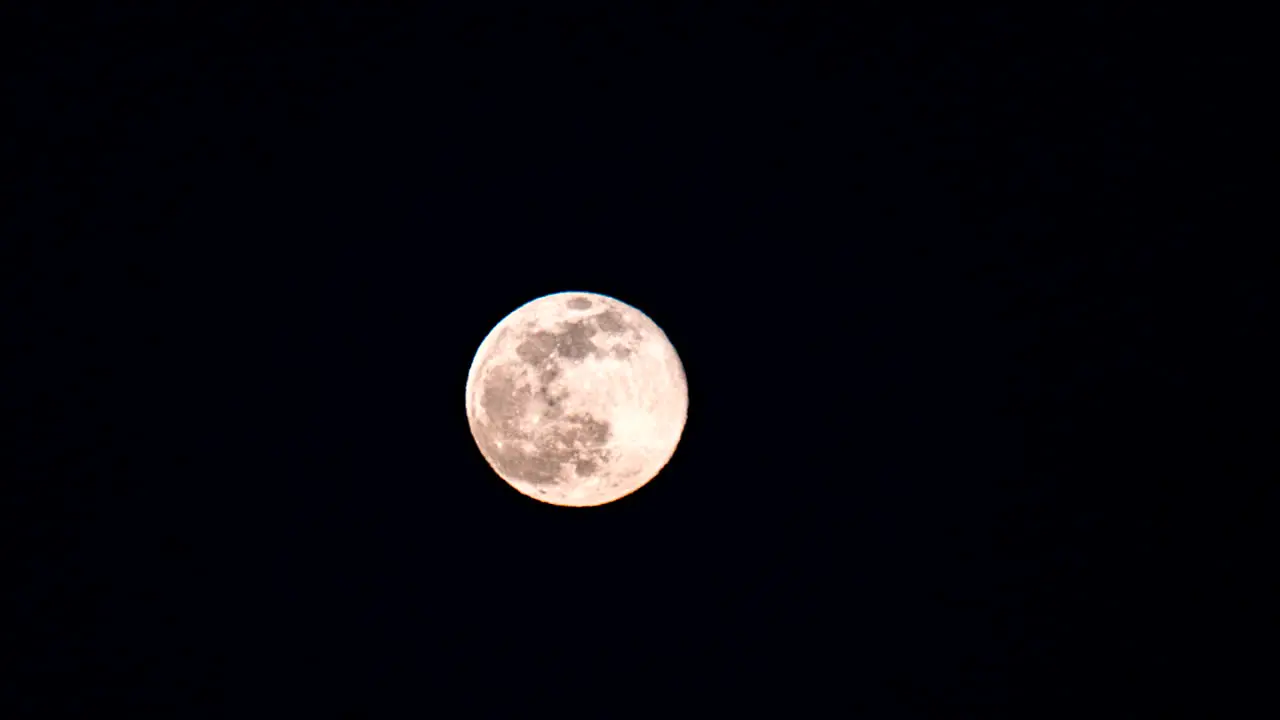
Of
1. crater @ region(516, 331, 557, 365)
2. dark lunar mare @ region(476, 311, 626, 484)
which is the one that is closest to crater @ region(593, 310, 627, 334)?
dark lunar mare @ region(476, 311, 626, 484)

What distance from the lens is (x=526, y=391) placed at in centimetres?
523

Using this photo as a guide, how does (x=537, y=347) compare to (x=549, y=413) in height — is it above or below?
above

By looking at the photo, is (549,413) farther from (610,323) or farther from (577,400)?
(610,323)

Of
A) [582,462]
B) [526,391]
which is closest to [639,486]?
[582,462]

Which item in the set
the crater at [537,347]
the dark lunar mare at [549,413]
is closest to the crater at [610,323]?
the dark lunar mare at [549,413]

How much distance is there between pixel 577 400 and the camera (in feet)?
17.0

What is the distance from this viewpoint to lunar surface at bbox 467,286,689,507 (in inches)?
204

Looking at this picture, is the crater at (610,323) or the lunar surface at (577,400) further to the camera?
the crater at (610,323)

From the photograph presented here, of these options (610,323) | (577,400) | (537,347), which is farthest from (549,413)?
(610,323)

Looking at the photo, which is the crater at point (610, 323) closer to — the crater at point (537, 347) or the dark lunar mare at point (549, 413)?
the dark lunar mare at point (549, 413)

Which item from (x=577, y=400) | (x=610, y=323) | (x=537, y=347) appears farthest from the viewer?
(x=610, y=323)

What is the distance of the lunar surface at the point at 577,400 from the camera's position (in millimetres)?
5191

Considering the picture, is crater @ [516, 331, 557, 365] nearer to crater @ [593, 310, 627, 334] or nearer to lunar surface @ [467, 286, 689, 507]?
lunar surface @ [467, 286, 689, 507]

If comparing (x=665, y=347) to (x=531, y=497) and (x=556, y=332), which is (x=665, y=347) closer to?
(x=556, y=332)
